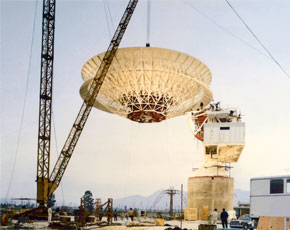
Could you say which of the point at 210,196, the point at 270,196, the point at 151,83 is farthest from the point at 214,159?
the point at 270,196

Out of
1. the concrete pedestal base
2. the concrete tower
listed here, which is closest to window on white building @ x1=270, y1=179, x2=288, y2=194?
the concrete tower

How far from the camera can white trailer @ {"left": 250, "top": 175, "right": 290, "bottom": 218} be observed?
24516 mm

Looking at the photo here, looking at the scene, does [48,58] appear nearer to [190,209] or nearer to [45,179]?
[45,179]

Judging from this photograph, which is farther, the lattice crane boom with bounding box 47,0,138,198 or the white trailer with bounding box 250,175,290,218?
the lattice crane boom with bounding box 47,0,138,198

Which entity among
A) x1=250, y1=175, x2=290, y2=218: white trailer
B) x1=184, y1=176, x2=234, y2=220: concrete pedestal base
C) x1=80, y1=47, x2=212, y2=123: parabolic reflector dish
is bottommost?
x1=184, y1=176, x2=234, y2=220: concrete pedestal base

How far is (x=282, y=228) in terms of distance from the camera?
21.4m

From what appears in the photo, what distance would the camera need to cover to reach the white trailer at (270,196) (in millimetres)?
24516

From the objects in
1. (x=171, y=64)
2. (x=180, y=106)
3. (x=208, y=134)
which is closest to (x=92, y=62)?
(x=171, y=64)

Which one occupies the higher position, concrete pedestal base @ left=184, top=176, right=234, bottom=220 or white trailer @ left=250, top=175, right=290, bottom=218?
white trailer @ left=250, top=175, right=290, bottom=218

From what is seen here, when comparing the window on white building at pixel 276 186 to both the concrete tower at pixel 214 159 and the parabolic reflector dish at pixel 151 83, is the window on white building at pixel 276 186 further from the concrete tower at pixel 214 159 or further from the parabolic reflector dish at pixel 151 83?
the concrete tower at pixel 214 159

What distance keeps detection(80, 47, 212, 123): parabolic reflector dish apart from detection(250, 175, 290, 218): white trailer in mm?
21218

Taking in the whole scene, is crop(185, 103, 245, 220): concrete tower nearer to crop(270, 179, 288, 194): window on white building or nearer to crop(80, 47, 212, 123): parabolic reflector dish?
crop(80, 47, 212, 123): parabolic reflector dish

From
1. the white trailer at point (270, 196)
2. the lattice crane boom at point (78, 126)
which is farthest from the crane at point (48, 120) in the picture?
the white trailer at point (270, 196)

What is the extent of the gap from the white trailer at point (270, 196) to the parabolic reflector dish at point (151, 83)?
21.2 meters
